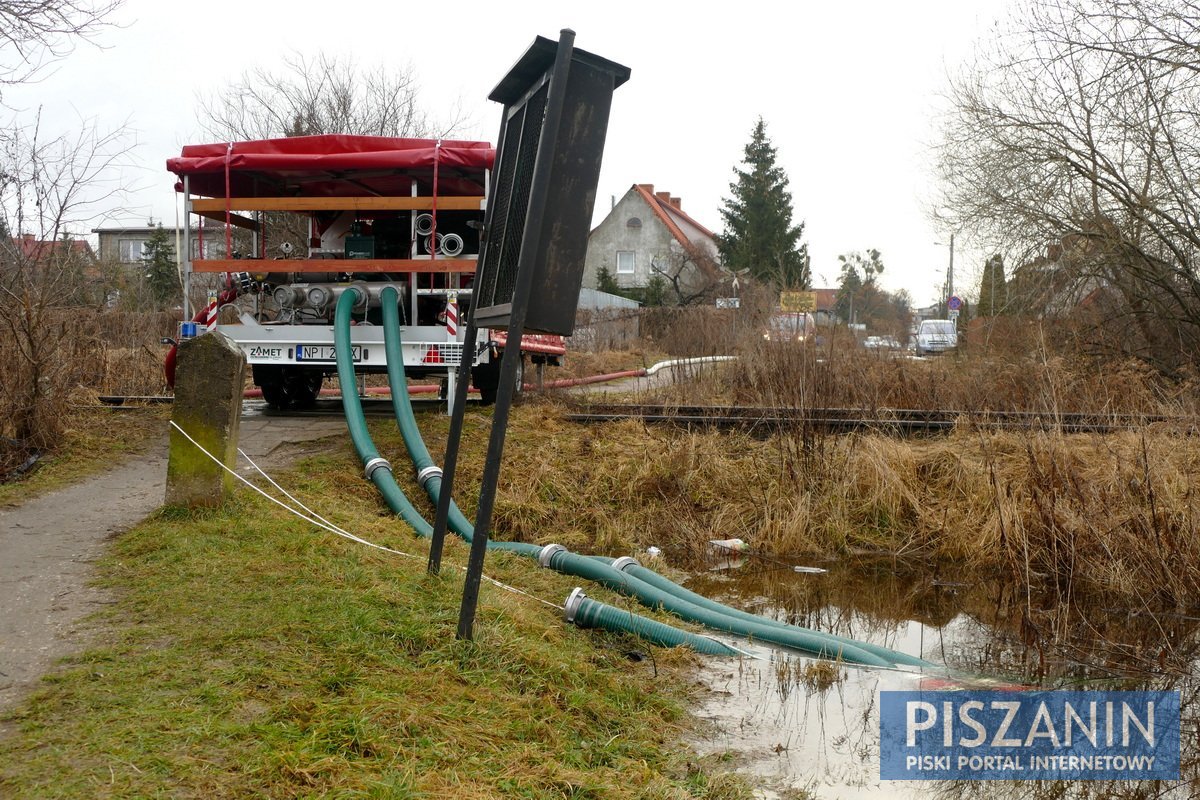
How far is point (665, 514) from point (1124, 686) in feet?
16.1

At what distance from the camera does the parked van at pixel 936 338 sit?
25.0 metres

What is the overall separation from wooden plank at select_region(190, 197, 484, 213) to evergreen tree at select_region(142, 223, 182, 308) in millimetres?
27915

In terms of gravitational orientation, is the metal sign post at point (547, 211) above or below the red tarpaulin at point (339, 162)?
below

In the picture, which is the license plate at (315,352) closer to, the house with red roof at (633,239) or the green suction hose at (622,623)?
the green suction hose at (622,623)

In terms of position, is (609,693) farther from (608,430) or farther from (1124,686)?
(608,430)

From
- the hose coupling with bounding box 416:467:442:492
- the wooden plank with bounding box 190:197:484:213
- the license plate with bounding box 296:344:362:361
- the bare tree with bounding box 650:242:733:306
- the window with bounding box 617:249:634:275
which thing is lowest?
the hose coupling with bounding box 416:467:442:492

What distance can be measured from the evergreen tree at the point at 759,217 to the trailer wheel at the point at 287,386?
33.1 m

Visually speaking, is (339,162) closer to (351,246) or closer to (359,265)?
(351,246)

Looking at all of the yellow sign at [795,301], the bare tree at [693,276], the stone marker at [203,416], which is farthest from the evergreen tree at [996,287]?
the stone marker at [203,416]

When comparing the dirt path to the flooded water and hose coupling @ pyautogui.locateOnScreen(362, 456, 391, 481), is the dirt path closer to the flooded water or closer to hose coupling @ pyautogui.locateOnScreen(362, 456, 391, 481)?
hose coupling @ pyautogui.locateOnScreen(362, 456, 391, 481)

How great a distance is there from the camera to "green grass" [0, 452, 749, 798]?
316 centimetres

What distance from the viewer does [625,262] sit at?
53.6 m

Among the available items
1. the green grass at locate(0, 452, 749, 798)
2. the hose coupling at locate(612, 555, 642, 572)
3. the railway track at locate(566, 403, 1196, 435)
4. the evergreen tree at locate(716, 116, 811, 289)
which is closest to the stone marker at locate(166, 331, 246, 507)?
the green grass at locate(0, 452, 749, 798)

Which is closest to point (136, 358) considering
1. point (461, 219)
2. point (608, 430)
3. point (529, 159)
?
point (461, 219)
